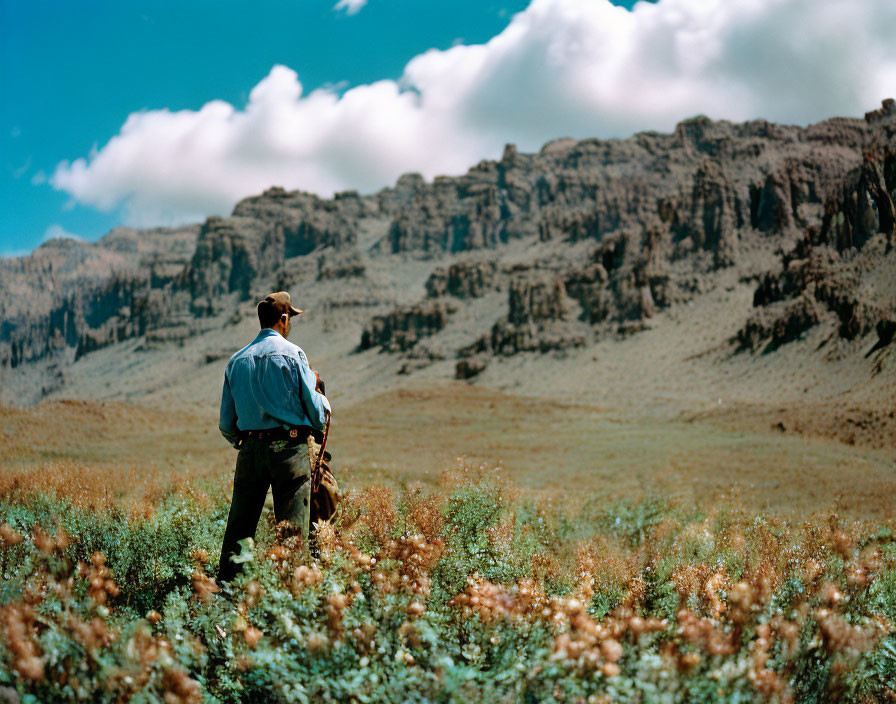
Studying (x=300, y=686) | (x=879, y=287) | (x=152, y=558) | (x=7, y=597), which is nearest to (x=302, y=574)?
(x=300, y=686)

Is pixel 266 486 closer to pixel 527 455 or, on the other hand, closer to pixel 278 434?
pixel 278 434

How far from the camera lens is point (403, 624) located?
3582 millimetres

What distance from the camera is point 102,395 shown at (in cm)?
13175

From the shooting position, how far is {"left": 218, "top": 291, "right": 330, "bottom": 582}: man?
190 inches

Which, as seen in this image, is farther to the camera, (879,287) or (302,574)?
(879,287)

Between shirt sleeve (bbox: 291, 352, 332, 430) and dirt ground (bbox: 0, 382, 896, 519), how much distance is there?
11.8ft

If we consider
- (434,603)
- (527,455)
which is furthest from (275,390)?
(527,455)

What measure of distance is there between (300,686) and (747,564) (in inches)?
178

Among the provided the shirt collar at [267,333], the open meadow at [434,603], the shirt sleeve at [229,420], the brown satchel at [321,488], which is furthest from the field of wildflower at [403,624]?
the shirt collar at [267,333]

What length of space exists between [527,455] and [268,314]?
22.1m

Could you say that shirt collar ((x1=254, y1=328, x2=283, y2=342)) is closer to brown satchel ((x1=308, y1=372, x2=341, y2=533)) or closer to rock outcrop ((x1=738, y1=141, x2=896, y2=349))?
brown satchel ((x1=308, y1=372, x2=341, y2=533))

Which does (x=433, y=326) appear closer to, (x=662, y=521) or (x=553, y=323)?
(x=553, y=323)

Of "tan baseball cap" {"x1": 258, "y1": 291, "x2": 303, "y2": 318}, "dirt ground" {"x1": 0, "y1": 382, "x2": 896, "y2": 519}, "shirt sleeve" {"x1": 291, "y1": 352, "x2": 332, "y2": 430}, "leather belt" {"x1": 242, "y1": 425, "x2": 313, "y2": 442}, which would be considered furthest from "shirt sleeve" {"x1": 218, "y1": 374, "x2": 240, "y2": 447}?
Answer: "dirt ground" {"x1": 0, "y1": 382, "x2": 896, "y2": 519}

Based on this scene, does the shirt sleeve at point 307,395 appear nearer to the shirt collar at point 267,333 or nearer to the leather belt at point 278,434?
the leather belt at point 278,434
